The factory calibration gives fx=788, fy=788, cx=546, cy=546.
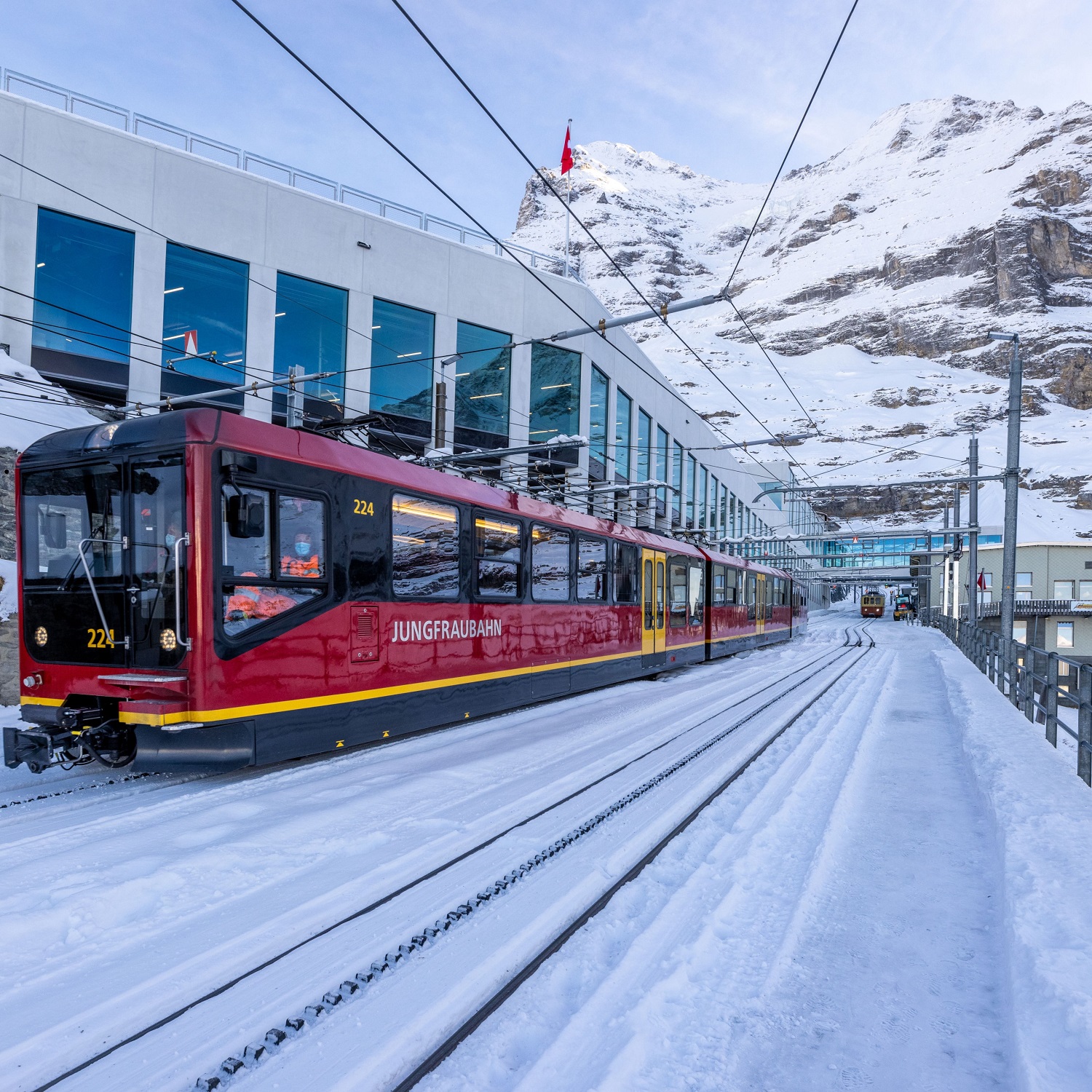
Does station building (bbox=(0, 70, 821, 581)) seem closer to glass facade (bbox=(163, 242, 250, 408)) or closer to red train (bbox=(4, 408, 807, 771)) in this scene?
glass facade (bbox=(163, 242, 250, 408))

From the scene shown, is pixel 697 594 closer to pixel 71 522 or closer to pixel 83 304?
pixel 83 304

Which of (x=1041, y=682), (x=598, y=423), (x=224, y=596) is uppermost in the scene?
(x=598, y=423)

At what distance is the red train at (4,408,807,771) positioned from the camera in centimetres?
628

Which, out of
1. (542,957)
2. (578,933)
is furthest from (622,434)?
(542,957)

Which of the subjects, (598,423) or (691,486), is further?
(691,486)

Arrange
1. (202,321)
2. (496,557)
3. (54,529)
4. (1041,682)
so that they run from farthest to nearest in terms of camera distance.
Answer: (202,321) → (496,557) → (1041,682) → (54,529)

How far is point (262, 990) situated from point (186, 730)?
3.39 meters

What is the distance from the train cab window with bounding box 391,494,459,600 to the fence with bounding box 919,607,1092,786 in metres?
6.39

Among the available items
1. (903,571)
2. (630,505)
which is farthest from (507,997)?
(903,571)

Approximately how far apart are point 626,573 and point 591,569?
5.99ft

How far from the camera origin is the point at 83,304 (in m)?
15.6

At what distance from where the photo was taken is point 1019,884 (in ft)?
14.0

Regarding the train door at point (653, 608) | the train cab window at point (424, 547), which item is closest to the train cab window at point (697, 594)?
the train door at point (653, 608)

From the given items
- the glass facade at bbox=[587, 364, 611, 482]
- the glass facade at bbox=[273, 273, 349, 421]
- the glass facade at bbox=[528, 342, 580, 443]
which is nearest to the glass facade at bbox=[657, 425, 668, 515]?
the glass facade at bbox=[587, 364, 611, 482]
